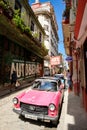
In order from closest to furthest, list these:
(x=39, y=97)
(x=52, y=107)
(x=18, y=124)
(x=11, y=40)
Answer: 1. (x=52, y=107)
2. (x=18, y=124)
3. (x=39, y=97)
4. (x=11, y=40)

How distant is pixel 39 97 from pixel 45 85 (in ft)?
4.66

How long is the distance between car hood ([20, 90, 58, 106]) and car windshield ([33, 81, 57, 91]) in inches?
17.2

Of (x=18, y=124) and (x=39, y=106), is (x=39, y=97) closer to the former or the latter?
(x=39, y=106)

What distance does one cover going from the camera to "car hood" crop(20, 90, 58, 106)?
612 centimetres

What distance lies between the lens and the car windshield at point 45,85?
7693 mm

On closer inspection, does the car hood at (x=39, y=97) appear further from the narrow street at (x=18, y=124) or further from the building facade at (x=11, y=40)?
the building facade at (x=11, y=40)

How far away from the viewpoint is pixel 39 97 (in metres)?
6.56

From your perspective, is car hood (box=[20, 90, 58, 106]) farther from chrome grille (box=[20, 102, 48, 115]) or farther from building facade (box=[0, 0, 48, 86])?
building facade (box=[0, 0, 48, 86])

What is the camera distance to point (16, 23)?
1508 centimetres

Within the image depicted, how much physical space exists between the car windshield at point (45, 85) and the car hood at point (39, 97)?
1.43ft

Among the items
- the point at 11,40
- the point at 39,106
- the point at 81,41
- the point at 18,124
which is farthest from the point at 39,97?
the point at 11,40

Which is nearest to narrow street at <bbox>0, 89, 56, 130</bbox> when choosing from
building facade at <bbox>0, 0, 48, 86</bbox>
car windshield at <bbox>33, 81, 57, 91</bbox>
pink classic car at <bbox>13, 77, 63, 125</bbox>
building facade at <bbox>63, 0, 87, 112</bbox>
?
pink classic car at <bbox>13, 77, 63, 125</bbox>

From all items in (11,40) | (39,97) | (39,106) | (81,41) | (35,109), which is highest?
(11,40)

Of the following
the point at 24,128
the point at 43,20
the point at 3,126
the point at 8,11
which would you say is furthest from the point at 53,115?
the point at 43,20
